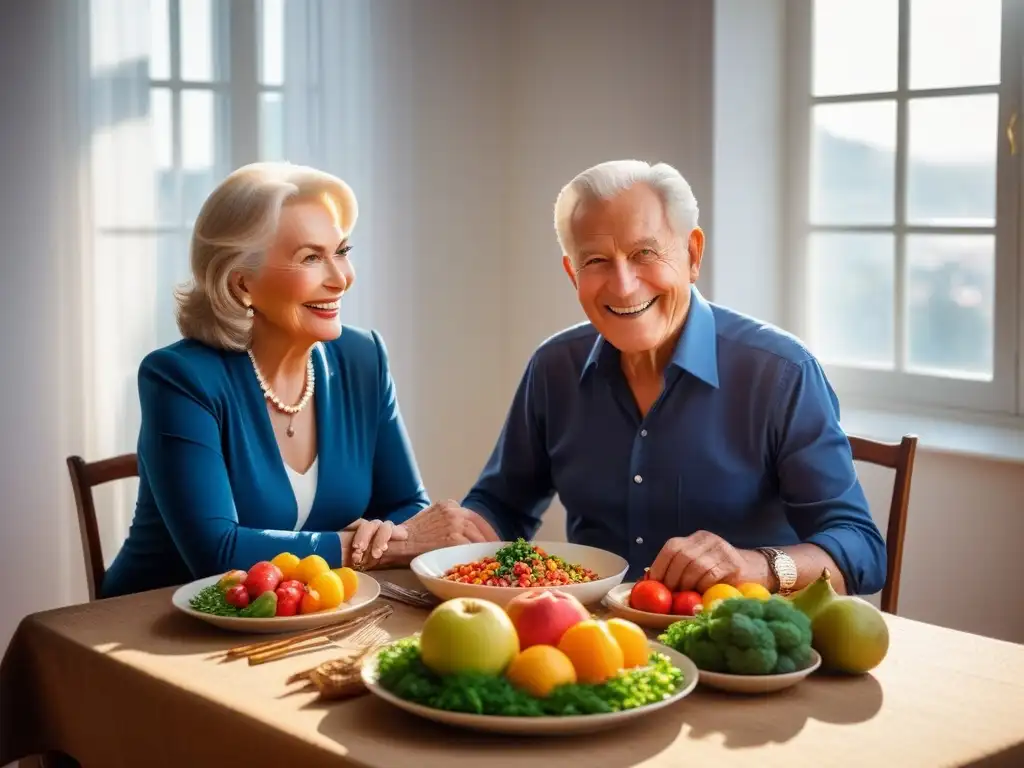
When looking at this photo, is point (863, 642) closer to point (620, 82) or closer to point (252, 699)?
point (252, 699)

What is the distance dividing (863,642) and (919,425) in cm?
190

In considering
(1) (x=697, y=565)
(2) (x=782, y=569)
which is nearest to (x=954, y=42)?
(2) (x=782, y=569)

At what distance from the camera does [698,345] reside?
226 centimetres

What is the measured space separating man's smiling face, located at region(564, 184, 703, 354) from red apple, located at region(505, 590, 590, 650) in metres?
0.79

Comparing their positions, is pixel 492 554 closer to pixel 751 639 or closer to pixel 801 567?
pixel 801 567

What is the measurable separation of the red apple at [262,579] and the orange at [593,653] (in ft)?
1.83

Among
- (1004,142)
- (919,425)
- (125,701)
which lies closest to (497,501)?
(125,701)

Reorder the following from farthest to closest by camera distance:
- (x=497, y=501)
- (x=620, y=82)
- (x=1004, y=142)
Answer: (x=620, y=82), (x=1004, y=142), (x=497, y=501)

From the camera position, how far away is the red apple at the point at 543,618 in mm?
1484

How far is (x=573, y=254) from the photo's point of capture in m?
2.27

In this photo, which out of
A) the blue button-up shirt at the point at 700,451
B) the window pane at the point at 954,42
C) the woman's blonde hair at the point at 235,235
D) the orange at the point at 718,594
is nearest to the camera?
the orange at the point at 718,594

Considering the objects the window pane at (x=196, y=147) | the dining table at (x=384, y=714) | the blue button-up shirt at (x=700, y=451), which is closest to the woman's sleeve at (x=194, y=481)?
the dining table at (x=384, y=714)

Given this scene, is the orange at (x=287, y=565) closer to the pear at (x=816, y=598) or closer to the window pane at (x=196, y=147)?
the pear at (x=816, y=598)

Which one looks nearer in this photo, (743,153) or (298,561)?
(298,561)
